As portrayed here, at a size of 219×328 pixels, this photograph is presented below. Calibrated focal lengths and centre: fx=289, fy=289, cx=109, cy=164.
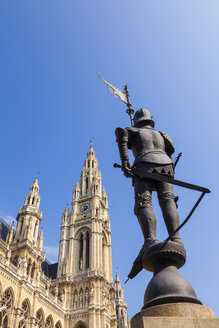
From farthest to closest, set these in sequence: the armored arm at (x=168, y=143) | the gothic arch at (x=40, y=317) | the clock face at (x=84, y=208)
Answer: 1. the clock face at (x=84, y=208)
2. the gothic arch at (x=40, y=317)
3. the armored arm at (x=168, y=143)

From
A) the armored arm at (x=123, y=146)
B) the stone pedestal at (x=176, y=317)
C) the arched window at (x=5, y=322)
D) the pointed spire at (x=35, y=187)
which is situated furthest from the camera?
the pointed spire at (x=35, y=187)

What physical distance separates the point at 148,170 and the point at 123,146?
531 mm

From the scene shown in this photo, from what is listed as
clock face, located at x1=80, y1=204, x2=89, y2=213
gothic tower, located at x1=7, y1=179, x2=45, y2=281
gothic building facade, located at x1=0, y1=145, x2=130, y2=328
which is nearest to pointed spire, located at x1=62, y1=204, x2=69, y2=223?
gothic building facade, located at x1=0, y1=145, x2=130, y2=328

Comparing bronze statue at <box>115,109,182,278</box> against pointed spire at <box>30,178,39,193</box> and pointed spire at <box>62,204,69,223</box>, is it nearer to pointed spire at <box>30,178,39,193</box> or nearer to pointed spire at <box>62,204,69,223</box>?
pointed spire at <box>30,178,39,193</box>

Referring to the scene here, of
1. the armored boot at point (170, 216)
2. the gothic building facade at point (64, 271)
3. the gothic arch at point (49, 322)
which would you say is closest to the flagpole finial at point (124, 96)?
the armored boot at point (170, 216)

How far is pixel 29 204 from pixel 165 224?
38.4m

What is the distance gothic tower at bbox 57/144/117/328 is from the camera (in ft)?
119

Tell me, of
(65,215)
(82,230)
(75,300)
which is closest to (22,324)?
(75,300)

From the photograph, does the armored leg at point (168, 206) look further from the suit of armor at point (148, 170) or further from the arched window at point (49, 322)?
the arched window at point (49, 322)

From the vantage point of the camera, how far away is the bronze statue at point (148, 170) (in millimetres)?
3798

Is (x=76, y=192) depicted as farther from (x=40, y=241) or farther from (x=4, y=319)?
(x=4, y=319)

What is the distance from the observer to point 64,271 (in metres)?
40.1

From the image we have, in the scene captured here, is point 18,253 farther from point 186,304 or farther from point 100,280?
point 186,304

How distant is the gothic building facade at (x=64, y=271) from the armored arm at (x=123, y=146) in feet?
84.9
